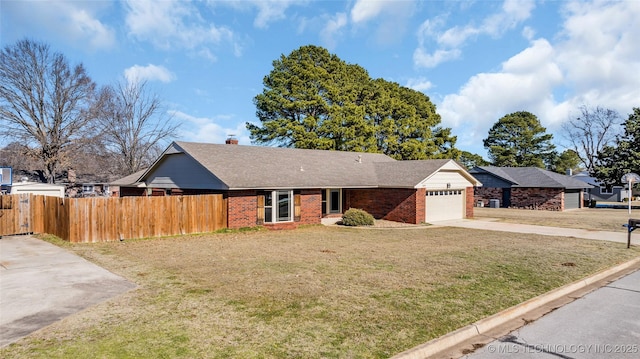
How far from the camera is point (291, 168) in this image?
79.8ft

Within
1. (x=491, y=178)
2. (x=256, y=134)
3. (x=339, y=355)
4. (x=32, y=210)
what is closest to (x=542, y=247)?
(x=339, y=355)

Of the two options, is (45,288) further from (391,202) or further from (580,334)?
(391,202)

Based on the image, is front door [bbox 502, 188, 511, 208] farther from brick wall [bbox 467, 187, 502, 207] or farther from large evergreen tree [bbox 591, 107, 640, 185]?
large evergreen tree [bbox 591, 107, 640, 185]

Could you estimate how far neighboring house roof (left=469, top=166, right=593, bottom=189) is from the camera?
124 feet

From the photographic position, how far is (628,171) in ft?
133

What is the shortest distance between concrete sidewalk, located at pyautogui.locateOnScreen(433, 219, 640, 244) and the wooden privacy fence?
45.3ft

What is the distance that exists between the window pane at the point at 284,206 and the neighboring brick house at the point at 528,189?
1081 inches

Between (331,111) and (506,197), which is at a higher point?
(331,111)

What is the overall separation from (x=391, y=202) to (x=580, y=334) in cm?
1856

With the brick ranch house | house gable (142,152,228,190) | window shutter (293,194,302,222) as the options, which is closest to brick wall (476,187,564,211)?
the brick ranch house

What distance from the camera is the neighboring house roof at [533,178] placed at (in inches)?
1487

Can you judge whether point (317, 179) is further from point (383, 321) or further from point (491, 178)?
point (491, 178)

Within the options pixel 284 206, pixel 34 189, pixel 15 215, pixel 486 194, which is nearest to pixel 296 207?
pixel 284 206

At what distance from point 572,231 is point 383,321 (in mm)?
18865
